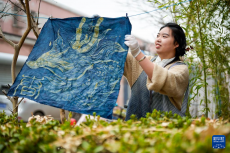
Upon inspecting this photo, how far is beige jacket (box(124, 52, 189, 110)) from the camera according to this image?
6.08 ft

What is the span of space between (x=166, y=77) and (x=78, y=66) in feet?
2.96

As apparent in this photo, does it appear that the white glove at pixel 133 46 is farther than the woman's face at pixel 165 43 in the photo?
No

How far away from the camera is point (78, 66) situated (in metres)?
2.25

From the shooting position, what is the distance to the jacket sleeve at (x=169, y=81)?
1846 millimetres

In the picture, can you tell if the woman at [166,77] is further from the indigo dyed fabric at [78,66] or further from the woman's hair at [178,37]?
the indigo dyed fabric at [78,66]

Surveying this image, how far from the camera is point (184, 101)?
219 cm

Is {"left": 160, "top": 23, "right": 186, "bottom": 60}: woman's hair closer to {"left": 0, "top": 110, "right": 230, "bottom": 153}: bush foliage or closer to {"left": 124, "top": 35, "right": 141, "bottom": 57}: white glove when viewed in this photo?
{"left": 124, "top": 35, "right": 141, "bottom": 57}: white glove

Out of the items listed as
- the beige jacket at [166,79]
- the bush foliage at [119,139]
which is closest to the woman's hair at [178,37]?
the beige jacket at [166,79]

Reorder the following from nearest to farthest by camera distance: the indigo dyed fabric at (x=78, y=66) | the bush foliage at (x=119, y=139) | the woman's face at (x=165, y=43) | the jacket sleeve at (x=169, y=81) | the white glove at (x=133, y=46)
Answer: the bush foliage at (x=119, y=139)
the jacket sleeve at (x=169, y=81)
the white glove at (x=133, y=46)
the indigo dyed fabric at (x=78, y=66)
the woman's face at (x=165, y=43)

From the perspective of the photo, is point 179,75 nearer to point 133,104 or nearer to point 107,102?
point 133,104

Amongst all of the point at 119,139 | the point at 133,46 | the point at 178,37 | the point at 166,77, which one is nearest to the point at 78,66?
the point at 133,46

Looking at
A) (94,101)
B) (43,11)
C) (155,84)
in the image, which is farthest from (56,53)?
(43,11)

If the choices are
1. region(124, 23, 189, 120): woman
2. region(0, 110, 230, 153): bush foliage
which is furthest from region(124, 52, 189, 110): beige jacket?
region(0, 110, 230, 153): bush foliage

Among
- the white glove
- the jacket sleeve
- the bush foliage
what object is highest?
the white glove
